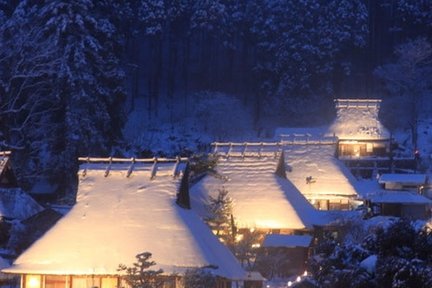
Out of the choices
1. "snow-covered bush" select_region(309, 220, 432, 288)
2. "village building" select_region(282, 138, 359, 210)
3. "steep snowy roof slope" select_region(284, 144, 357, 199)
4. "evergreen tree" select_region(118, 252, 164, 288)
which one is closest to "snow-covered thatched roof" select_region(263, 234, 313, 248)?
"village building" select_region(282, 138, 359, 210)

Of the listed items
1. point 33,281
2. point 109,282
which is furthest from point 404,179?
point 33,281

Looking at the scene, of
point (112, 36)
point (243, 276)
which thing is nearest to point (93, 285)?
point (243, 276)

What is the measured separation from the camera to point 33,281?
24.3 m

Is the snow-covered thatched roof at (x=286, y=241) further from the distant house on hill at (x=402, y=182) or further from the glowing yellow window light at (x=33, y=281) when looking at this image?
the distant house on hill at (x=402, y=182)

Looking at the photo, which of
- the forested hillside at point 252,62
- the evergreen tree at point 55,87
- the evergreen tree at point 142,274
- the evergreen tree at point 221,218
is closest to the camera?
the evergreen tree at point 142,274

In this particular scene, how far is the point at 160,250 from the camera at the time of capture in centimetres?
2398

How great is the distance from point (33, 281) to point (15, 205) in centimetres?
760

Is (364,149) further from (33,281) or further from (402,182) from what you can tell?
(33,281)

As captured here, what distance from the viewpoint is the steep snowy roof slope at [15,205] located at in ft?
102

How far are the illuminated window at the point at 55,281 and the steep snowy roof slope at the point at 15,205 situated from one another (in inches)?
262

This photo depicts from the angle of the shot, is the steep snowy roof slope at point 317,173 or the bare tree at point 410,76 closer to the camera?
the steep snowy roof slope at point 317,173

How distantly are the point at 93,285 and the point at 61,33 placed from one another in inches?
902

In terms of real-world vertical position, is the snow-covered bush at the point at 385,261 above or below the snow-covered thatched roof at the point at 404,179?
above

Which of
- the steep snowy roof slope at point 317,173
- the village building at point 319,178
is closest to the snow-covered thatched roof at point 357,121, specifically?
the steep snowy roof slope at point 317,173
